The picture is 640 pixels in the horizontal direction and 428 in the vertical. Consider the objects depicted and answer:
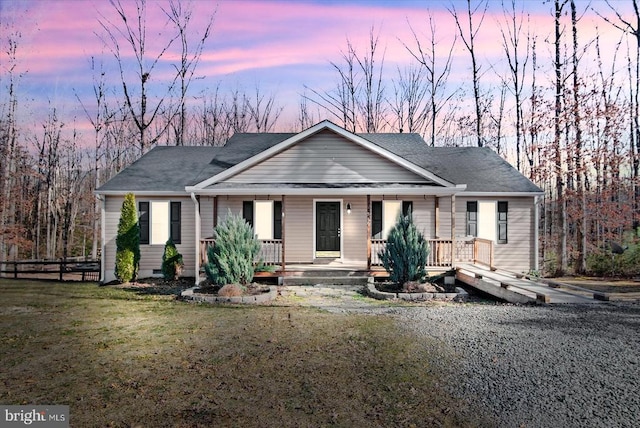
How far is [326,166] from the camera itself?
13805 millimetres

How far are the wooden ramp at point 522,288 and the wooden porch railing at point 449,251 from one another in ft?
2.08

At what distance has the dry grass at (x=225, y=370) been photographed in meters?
4.11

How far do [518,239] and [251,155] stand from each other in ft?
35.4

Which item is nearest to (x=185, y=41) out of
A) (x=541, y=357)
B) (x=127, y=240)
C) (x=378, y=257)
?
(x=127, y=240)

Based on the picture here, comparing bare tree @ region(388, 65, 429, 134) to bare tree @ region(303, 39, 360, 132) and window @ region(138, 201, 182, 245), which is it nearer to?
bare tree @ region(303, 39, 360, 132)

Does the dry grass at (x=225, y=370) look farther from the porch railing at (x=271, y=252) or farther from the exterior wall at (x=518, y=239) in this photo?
the exterior wall at (x=518, y=239)

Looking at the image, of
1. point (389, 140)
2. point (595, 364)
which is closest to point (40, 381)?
point (595, 364)

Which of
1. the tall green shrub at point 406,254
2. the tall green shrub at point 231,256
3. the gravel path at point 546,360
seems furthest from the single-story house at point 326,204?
the gravel path at point 546,360

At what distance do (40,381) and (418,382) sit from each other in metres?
4.59

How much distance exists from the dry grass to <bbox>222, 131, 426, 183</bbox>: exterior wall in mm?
5688

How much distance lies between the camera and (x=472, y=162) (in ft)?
55.7

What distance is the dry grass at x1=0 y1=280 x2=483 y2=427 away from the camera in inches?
162

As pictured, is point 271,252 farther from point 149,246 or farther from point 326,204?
point 149,246

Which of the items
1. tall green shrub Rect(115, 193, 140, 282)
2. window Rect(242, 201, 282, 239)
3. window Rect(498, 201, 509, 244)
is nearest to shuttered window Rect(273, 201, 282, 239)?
window Rect(242, 201, 282, 239)
